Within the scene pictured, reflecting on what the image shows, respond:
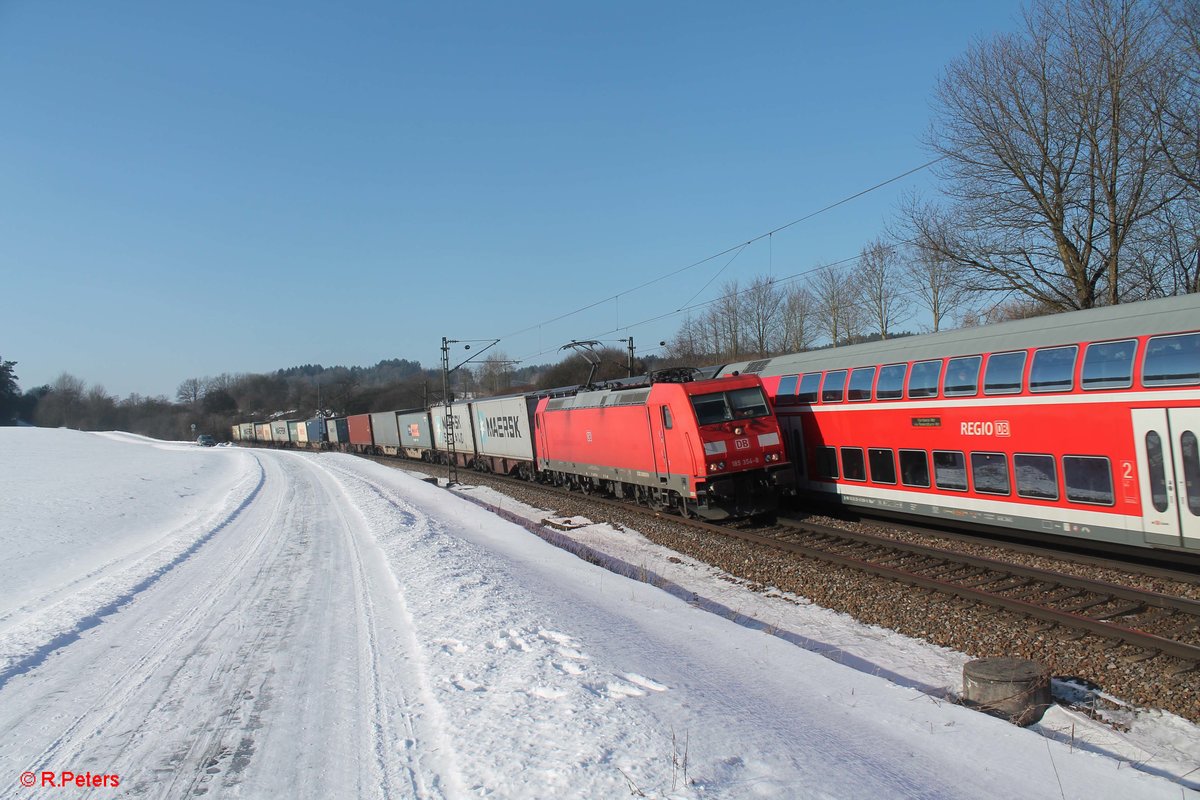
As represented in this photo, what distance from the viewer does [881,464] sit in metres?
12.8

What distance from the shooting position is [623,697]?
5109 millimetres

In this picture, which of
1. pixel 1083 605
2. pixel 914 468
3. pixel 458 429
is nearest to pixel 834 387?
pixel 914 468

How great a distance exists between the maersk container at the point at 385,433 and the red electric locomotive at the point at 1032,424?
40184mm

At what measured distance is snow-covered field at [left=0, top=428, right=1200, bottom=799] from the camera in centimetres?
411

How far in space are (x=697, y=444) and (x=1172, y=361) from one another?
7391 millimetres

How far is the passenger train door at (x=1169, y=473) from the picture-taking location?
7.91 m

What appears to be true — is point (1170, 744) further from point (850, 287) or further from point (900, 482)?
point (850, 287)

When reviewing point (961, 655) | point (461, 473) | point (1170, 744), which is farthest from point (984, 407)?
point (461, 473)

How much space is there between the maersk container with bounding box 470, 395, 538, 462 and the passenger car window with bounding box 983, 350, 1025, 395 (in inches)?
645

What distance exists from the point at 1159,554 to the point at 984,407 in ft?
9.60

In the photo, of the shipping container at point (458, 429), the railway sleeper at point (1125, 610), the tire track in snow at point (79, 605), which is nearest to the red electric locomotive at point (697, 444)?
the railway sleeper at point (1125, 610)

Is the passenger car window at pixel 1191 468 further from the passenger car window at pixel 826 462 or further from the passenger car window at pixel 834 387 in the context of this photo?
the passenger car window at pixel 826 462

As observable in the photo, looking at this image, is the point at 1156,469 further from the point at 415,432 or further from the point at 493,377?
the point at 493,377

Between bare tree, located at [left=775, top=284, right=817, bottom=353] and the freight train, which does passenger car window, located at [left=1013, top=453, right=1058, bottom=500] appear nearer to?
the freight train
